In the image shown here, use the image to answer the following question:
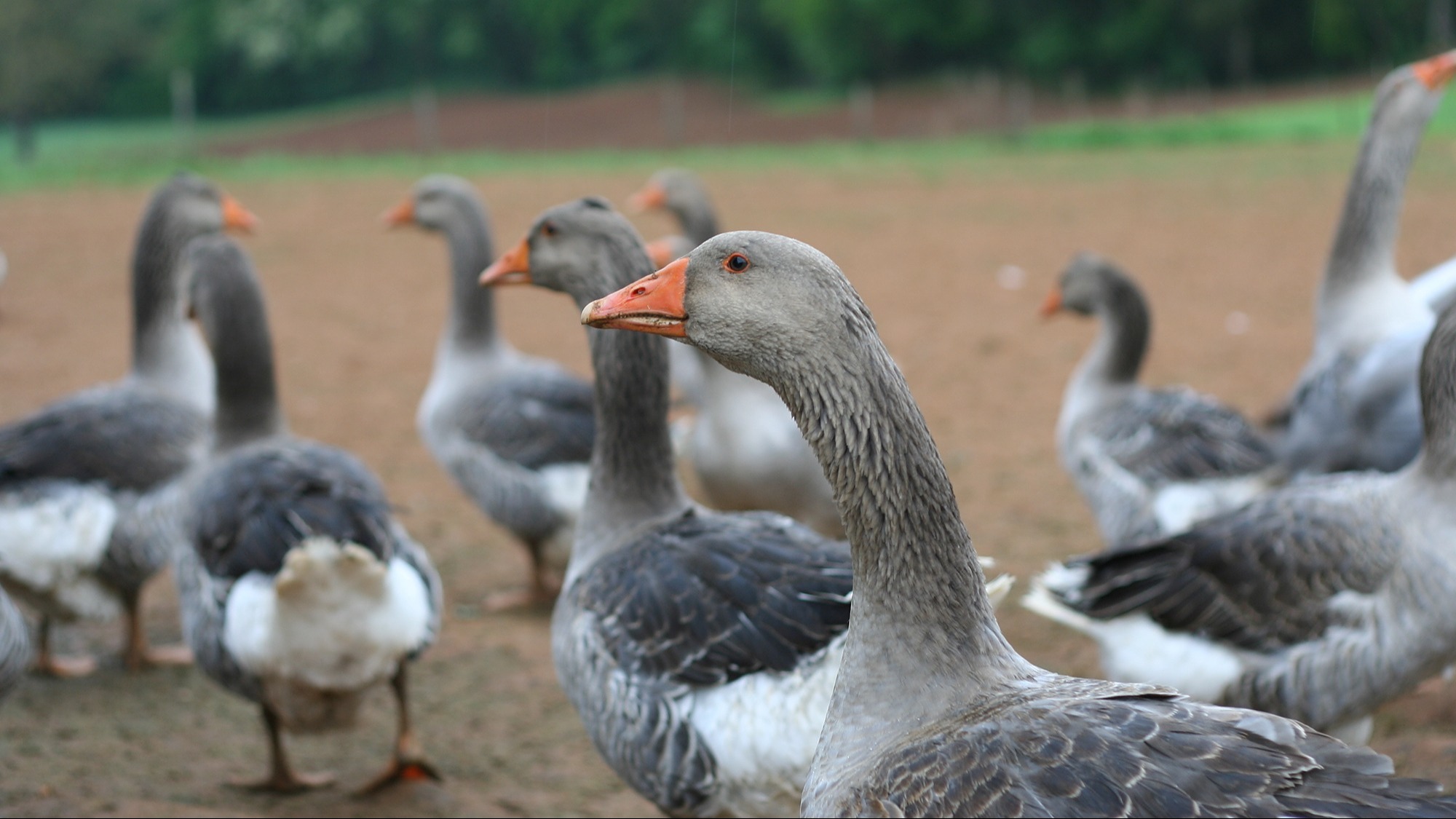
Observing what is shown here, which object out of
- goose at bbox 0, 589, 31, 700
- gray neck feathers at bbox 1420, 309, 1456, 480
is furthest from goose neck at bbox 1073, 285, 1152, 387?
goose at bbox 0, 589, 31, 700

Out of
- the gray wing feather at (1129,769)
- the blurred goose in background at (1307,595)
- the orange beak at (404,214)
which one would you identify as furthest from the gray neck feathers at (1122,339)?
the gray wing feather at (1129,769)

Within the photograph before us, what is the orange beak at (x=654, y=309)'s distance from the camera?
2750 millimetres

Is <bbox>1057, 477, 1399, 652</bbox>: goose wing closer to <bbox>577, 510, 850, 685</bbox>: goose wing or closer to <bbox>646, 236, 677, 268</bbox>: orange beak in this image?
<bbox>577, 510, 850, 685</bbox>: goose wing

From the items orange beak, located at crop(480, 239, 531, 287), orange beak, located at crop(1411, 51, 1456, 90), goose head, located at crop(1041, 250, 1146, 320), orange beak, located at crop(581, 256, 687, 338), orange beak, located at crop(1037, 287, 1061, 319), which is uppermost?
orange beak, located at crop(1411, 51, 1456, 90)

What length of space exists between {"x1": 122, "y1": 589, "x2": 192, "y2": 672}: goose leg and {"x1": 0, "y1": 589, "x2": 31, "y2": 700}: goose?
1524mm

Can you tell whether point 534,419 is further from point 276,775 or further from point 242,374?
point 276,775

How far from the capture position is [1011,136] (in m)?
31.5

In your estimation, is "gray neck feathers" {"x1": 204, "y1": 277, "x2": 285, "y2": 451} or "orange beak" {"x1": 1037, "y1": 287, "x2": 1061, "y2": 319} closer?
"gray neck feathers" {"x1": 204, "y1": 277, "x2": 285, "y2": 451}

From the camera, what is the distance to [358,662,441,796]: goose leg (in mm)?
4430

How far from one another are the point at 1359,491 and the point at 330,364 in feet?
30.1

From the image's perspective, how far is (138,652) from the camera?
5605 millimetres

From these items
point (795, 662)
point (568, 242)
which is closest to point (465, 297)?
point (568, 242)

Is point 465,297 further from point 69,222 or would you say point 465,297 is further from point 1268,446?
point 69,222

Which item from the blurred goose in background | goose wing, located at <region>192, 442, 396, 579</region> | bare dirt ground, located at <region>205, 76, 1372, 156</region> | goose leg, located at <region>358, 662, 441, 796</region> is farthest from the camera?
bare dirt ground, located at <region>205, 76, 1372, 156</region>
